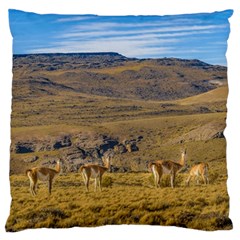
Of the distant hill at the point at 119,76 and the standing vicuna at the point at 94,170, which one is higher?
the distant hill at the point at 119,76

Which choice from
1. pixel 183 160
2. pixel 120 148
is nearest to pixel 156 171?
pixel 183 160

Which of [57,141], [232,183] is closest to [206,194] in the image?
[232,183]

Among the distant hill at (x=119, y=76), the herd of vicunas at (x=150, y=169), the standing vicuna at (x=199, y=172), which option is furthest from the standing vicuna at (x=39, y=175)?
the standing vicuna at (x=199, y=172)

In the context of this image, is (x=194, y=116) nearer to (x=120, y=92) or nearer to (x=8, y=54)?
(x=120, y=92)

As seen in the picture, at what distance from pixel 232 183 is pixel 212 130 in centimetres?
79

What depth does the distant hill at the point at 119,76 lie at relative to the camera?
25.6m

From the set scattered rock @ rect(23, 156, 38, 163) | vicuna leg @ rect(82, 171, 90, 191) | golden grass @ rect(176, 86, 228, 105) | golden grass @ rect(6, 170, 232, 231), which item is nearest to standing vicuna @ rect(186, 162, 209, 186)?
golden grass @ rect(6, 170, 232, 231)

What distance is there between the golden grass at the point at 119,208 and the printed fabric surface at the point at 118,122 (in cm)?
1

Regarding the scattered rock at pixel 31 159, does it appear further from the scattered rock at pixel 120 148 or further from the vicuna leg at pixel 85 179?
the scattered rock at pixel 120 148

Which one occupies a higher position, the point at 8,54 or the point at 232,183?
the point at 8,54

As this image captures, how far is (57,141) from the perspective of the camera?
2542 centimetres

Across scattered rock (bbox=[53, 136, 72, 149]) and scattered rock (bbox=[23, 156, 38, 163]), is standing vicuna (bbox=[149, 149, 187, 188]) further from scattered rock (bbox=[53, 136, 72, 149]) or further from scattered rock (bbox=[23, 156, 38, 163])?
scattered rock (bbox=[23, 156, 38, 163])

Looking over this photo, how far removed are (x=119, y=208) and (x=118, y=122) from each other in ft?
3.99

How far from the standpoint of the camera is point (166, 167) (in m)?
25.6
